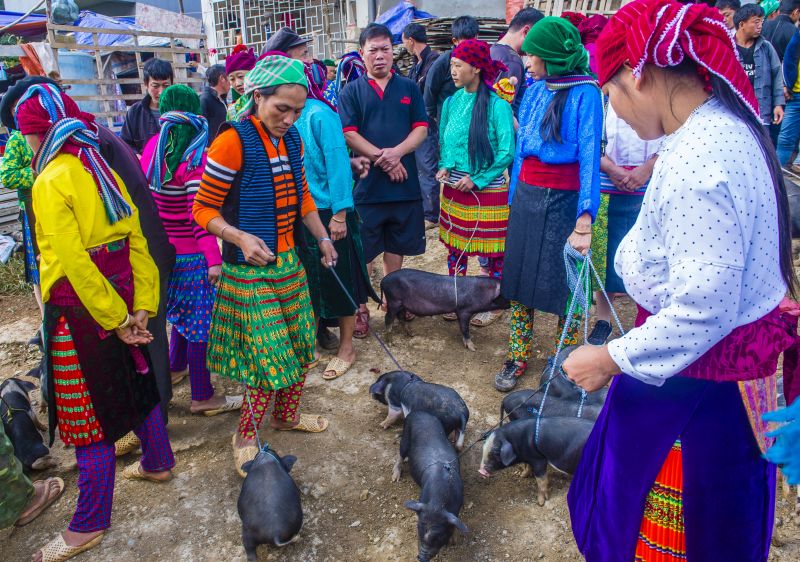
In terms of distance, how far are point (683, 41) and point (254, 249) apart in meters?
2.07

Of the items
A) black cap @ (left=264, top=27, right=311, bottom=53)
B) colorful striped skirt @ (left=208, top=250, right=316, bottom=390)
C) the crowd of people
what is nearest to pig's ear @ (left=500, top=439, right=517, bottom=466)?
the crowd of people

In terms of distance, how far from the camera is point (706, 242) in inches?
52.4

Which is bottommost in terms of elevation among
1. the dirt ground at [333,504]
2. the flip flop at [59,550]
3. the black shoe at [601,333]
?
the dirt ground at [333,504]

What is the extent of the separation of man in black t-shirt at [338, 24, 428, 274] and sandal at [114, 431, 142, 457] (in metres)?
2.28

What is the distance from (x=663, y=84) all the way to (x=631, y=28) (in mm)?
162

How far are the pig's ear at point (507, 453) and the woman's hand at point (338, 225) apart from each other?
1.85 m

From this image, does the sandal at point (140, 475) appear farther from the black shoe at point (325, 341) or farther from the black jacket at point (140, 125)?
the black jacket at point (140, 125)

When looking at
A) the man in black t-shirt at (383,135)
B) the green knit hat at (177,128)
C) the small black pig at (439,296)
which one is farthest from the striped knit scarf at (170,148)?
the small black pig at (439,296)

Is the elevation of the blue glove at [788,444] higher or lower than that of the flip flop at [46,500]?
higher

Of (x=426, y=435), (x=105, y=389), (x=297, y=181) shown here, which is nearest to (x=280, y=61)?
(x=297, y=181)

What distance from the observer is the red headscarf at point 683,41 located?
140 centimetres

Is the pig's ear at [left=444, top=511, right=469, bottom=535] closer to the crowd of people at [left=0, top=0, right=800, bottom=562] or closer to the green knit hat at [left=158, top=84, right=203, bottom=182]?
the crowd of people at [left=0, top=0, right=800, bottom=562]

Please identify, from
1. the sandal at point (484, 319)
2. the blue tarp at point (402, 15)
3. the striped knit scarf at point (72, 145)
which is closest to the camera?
the striped knit scarf at point (72, 145)

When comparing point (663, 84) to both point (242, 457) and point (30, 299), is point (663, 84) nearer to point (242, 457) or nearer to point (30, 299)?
point (242, 457)
